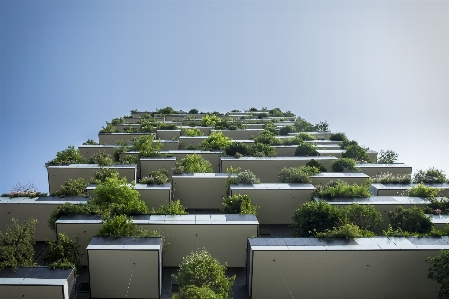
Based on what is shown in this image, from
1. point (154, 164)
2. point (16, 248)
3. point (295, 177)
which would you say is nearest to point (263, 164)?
point (295, 177)

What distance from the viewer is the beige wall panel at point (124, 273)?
14500 millimetres

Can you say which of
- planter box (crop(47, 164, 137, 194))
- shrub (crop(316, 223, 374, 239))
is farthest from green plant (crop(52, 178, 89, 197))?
shrub (crop(316, 223, 374, 239))

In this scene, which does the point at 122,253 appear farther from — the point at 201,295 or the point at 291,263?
the point at 291,263

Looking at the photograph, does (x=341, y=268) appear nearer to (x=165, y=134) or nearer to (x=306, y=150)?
(x=306, y=150)

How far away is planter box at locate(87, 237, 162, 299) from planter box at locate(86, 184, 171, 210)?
243 inches

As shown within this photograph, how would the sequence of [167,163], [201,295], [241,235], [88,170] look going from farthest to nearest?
[167,163] → [88,170] → [241,235] → [201,295]

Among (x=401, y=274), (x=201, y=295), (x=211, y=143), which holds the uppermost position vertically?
(x=211, y=143)

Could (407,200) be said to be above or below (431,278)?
above

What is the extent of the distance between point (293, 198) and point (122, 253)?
1075cm

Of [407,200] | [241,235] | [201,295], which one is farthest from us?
[407,200]

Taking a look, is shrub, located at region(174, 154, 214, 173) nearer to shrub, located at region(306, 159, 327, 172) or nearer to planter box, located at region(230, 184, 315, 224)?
planter box, located at region(230, 184, 315, 224)

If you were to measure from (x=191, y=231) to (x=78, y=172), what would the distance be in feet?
40.0

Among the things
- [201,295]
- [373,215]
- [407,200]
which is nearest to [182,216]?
[201,295]

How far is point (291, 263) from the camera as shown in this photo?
1454 cm
